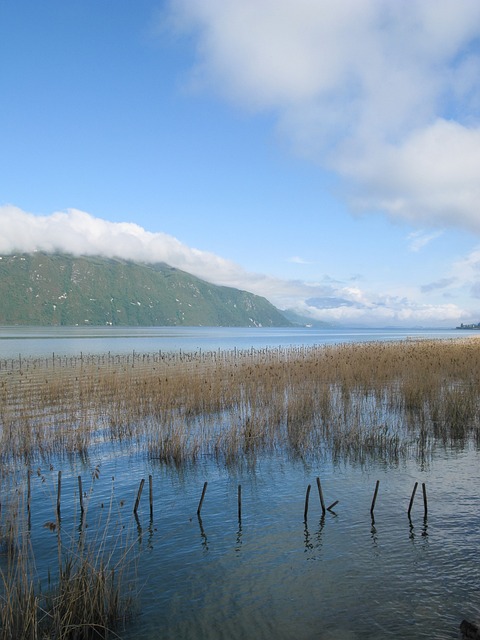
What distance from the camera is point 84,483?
39.7 feet

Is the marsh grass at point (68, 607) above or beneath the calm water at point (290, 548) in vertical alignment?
above

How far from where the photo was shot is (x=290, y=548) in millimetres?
8469

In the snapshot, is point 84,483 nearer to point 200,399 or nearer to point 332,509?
point 332,509

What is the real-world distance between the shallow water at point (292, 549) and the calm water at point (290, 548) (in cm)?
2

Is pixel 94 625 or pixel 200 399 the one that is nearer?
pixel 94 625

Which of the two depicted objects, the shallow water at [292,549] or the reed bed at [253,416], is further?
the reed bed at [253,416]

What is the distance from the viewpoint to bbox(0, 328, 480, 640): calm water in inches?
254

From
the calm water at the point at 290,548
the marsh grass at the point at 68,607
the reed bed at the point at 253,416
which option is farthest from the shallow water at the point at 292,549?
the reed bed at the point at 253,416

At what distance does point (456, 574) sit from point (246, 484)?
5376 millimetres

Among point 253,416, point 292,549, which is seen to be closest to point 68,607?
point 292,549

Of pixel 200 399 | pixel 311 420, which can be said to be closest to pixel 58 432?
pixel 200 399

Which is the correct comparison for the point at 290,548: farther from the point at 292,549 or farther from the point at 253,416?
the point at 253,416

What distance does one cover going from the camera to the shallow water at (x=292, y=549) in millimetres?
6465

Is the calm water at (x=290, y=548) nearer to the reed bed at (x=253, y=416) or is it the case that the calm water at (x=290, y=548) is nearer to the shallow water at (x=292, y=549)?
the shallow water at (x=292, y=549)
